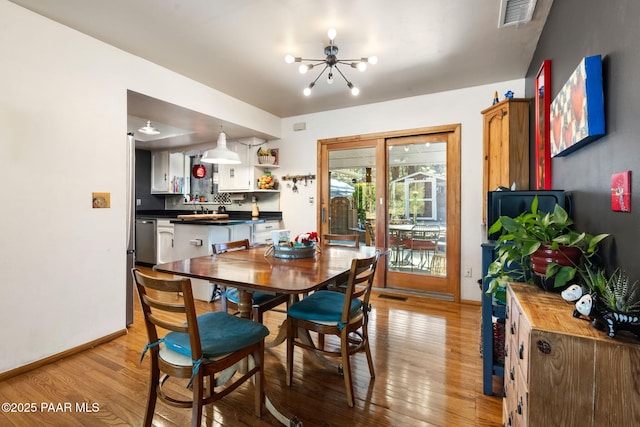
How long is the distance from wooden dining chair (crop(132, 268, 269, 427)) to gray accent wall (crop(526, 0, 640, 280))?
1.55 m

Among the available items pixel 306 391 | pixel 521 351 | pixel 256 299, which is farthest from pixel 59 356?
pixel 521 351

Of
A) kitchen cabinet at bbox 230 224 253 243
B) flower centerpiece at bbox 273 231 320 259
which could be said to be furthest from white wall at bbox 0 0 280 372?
flower centerpiece at bbox 273 231 320 259

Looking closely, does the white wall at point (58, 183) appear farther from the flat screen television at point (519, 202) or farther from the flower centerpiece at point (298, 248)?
the flat screen television at point (519, 202)

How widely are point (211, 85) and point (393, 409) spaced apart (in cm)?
351

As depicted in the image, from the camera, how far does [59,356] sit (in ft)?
7.43

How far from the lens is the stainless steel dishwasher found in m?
5.36

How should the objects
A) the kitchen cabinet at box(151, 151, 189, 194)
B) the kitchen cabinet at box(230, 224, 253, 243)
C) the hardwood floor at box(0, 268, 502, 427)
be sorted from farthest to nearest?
the kitchen cabinet at box(151, 151, 189, 194)
the kitchen cabinet at box(230, 224, 253, 243)
the hardwood floor at box(0, 268, 502, 427)

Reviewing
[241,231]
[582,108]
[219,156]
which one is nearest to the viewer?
[582,108]

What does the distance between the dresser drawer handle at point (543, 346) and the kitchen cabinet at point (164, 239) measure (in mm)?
5148

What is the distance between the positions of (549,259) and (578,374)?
0.51m

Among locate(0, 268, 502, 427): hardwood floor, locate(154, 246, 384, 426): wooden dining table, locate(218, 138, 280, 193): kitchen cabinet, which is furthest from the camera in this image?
locate(218, 138, 280, 193): kitchen cabinet

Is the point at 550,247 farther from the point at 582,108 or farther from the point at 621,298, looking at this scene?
the point at 582,108

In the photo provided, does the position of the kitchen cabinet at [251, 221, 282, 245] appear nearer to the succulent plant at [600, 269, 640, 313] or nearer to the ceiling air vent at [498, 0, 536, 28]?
the ceiling air vent at [498, 0, 536, 28]

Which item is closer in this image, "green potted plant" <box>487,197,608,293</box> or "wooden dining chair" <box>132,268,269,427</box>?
"green potted plant" <box>487,197,608,293</box>
